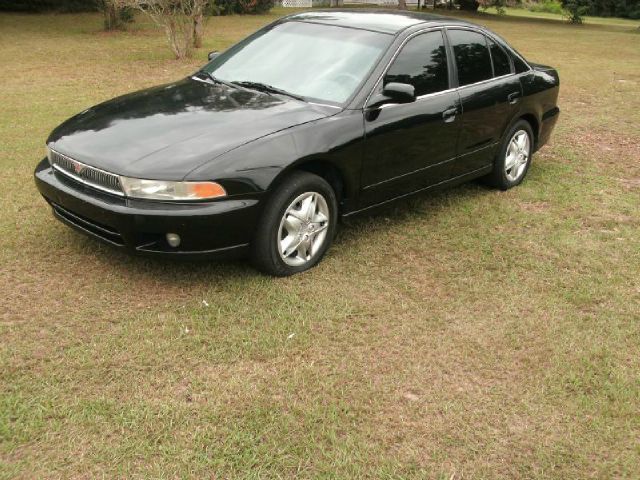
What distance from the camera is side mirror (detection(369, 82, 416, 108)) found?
4.39 m

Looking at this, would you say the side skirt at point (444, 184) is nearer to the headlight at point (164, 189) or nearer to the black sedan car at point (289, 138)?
Answer: the black sedan car at point (289, 138)

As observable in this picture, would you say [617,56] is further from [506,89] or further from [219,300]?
[219,300]

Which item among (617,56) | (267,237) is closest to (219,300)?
(267,237)

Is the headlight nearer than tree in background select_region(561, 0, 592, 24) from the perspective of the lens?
Yes

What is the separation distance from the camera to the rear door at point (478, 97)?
524 centimetres

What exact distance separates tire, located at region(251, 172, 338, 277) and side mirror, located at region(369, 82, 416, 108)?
2.35 feet

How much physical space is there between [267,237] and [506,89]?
2.88 metres

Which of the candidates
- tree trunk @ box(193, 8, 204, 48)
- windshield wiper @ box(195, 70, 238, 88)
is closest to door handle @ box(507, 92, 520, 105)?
windshield wiper @ box(195, 70, 238, 88)

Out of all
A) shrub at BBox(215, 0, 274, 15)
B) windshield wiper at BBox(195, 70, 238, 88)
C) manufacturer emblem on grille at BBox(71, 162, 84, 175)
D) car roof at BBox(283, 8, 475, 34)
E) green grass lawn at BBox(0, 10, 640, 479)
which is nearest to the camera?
green grass lawn at BBox(0, 10, 640, 479)

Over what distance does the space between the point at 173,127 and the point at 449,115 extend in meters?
2.17

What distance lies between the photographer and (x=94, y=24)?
765 inches

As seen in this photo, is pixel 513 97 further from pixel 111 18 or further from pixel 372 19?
pixel 111 18

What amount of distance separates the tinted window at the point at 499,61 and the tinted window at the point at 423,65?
761mm

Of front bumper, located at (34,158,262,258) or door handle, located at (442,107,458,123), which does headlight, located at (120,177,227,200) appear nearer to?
front bumper, located at (34,158,262,258)
